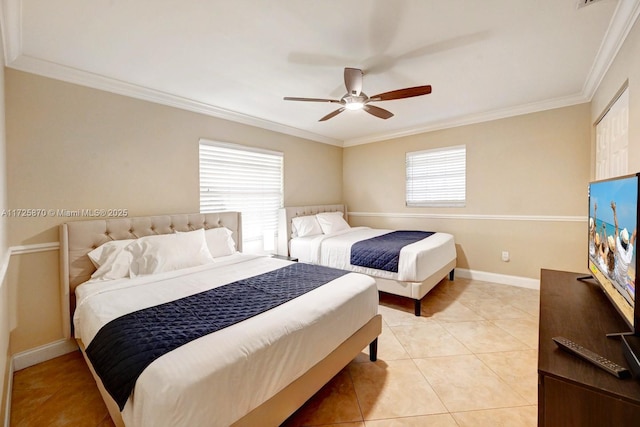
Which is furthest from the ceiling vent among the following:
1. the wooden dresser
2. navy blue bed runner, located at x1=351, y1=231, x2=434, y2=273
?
navy blue bed runner, located at x1=351, y1=231, x2=434, y2=273

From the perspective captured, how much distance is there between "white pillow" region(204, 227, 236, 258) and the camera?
3.06 metres

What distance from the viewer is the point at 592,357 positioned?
101 cm

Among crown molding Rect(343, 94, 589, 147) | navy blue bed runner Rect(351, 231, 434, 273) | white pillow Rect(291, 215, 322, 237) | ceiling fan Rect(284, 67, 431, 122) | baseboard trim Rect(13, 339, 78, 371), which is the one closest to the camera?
baseboard trim Rect(13, 339, 78, 371)

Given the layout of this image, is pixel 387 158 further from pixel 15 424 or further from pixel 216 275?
pixel 15 424

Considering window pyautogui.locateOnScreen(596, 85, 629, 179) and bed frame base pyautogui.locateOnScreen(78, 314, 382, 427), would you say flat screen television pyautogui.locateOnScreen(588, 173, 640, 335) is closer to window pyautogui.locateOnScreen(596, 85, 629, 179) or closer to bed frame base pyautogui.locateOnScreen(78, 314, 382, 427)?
window pyautogui.locateOnScreen(596, 85, 629, 179)

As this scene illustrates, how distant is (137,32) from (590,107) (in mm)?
4814

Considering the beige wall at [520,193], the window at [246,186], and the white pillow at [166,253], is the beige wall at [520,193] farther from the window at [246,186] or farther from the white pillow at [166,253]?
the white pillow at [166,253]

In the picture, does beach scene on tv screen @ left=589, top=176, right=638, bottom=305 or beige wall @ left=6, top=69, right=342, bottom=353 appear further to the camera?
beige wall @ left=6, top=69, right=342, bottom=353

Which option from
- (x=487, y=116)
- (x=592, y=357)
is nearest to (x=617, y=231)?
(x=592, y=357)

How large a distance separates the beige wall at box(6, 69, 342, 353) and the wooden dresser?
11.1ft

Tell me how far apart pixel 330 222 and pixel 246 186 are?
1.55 meters

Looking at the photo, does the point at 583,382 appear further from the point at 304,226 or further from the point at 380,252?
the point at 304,226

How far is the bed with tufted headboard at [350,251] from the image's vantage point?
3043 mm

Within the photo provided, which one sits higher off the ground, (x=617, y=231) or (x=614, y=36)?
(x=614, y=36)
